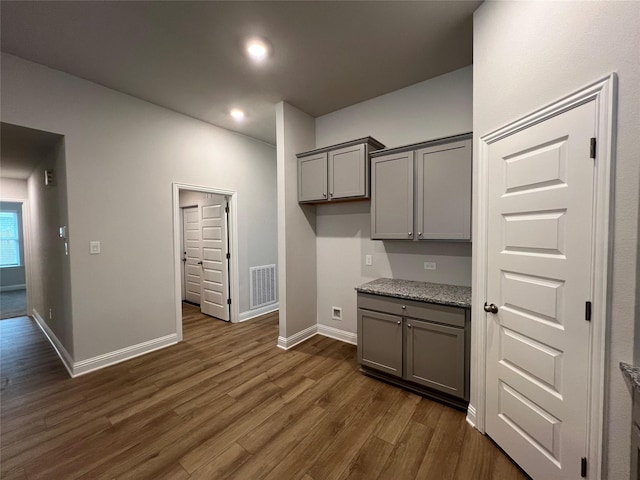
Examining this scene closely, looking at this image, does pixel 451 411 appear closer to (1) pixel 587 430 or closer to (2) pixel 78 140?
(1) pixel 587 430

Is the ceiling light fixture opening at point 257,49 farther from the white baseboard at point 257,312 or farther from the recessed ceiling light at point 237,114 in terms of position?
the white baseboard at point 257,312

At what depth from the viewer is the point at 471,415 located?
197 cm

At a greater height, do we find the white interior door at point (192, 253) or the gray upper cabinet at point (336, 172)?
the gray upper cabinet at point (336, 172)

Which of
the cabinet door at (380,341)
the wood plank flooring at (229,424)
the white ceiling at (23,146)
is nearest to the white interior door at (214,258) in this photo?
the wood plank flooring at (229,424)

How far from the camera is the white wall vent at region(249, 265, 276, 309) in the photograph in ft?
14.7

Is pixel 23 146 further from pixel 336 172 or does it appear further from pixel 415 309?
pixel 415 309

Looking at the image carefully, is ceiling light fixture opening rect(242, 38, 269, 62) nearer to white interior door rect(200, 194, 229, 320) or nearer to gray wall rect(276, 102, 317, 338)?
gray wall rect(276, 102, 317, 338)

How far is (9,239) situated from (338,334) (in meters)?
9.71

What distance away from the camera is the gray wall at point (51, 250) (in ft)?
9.10

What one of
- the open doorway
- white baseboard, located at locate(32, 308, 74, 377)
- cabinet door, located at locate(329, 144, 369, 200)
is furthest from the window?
cabinet door, located at locate(329, 144, 369, 200)

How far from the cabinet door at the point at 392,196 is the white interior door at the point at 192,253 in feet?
11.4

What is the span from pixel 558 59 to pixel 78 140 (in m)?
3.95

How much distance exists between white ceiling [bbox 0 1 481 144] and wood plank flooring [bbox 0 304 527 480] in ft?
9.99

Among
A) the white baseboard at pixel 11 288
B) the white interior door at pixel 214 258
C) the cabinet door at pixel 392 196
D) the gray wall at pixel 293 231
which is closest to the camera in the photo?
the cabinet door at pixel 392 196
